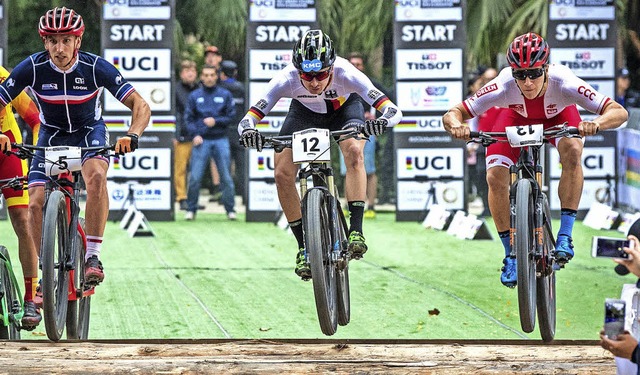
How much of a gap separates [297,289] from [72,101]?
4480mm

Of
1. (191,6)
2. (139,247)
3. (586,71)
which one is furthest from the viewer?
(191,6)

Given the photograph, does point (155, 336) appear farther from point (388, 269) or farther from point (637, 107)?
point (637, 107)

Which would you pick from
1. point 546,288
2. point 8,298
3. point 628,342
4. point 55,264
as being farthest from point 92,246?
point 628,342

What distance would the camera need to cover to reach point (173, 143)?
2016 cm

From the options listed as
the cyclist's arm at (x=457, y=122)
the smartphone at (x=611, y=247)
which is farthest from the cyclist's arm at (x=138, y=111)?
the smartphone at (x=611, y=247)

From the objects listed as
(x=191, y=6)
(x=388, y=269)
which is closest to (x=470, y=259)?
(x=388, y=269)

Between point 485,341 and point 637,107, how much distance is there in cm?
1227

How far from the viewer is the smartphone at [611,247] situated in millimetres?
6477

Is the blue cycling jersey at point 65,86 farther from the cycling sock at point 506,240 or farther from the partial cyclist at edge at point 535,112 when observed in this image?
the cycling sock at point 506,240

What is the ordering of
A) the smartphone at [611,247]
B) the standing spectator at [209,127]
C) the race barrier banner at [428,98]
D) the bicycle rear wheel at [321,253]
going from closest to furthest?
the smartphone at [611,247] < the bicycle rear wheel at [321,253] < the standing spectator at [209,127] < the race barrier banner at [428,98]

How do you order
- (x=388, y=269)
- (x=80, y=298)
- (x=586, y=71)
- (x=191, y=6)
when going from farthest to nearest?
1. (x=191, y=6)
2. (x=586, y=71)
3. (x=388, y=269)
4. (x=80, y=298)

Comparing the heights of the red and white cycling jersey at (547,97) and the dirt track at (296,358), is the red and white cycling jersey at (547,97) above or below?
above

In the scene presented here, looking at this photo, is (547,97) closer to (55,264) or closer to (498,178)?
(498,178)

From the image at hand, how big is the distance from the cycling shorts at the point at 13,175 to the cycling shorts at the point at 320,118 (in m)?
1.88
